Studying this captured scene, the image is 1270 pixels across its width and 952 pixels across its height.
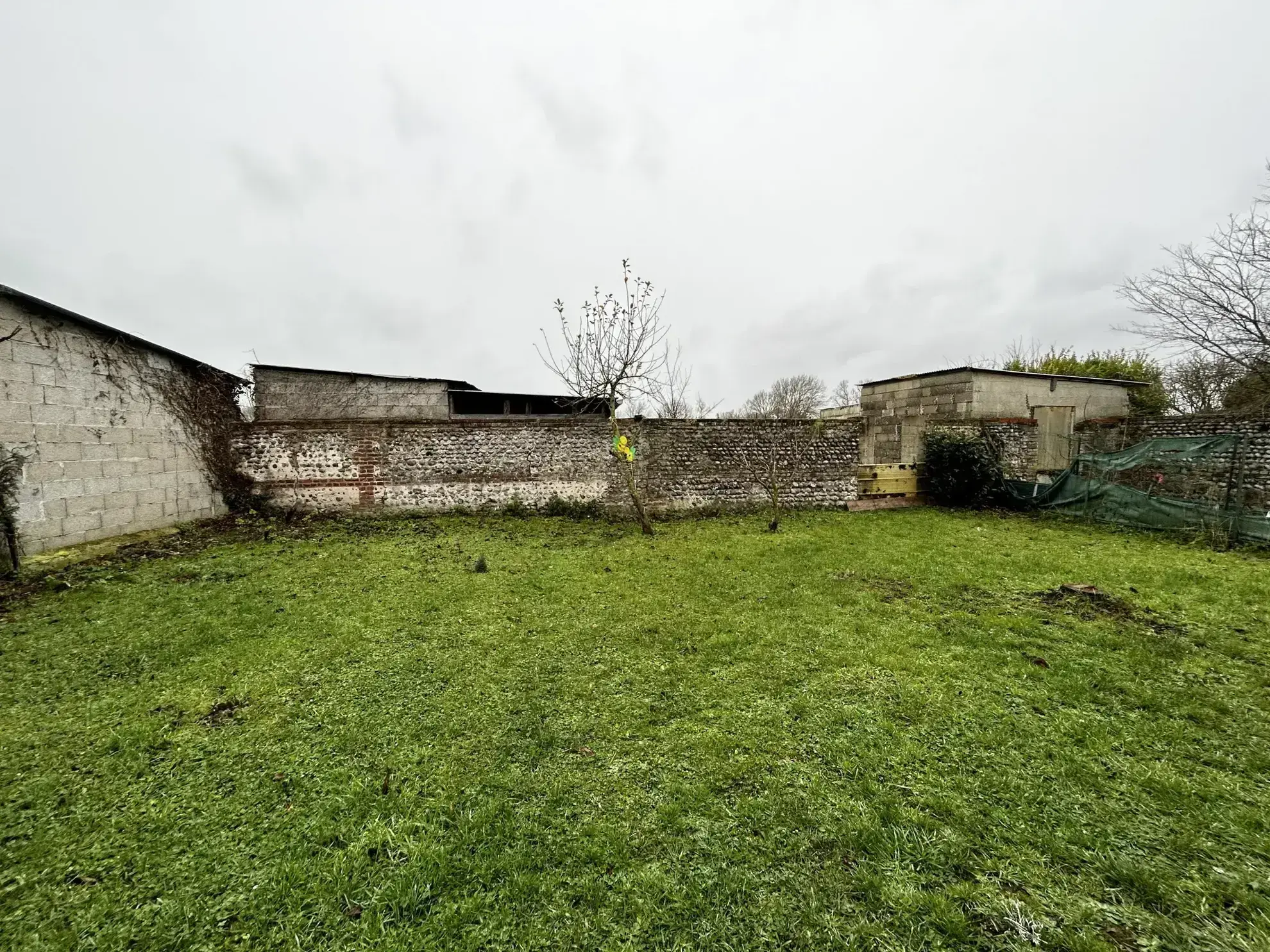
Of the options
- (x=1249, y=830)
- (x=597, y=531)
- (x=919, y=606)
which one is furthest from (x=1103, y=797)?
(x=597, y=531)

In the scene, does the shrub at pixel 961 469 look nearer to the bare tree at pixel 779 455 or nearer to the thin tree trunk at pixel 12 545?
the bare tree at pixel 779 455

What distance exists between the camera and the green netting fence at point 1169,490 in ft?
21.3

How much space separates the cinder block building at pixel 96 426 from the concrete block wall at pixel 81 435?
0.04 feet

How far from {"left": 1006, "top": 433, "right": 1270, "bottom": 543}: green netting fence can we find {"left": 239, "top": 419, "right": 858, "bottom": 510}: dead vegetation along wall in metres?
3.81

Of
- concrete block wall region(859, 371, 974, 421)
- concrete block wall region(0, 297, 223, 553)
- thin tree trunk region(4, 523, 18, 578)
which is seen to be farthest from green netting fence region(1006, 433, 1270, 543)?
concrete block wall region(0, 297, 223, 553)

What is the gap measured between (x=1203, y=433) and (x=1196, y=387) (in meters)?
7.33

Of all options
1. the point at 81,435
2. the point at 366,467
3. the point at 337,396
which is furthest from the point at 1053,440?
the point at 337,396

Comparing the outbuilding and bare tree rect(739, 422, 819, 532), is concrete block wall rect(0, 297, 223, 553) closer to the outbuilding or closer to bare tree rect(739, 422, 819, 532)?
bare tree rect(739, 422, 819, 532)

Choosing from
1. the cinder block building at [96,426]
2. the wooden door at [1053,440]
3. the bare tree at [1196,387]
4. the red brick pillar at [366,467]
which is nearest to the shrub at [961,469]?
the wooden door at [1053,440]

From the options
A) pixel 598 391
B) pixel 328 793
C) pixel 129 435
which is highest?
pixel 598 391

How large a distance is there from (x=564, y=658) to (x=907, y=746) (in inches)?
85.2

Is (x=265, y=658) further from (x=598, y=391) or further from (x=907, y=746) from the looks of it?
(x=598, y=391)

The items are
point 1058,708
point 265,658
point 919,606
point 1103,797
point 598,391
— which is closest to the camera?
point 1103,797

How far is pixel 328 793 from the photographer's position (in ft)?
6.64
